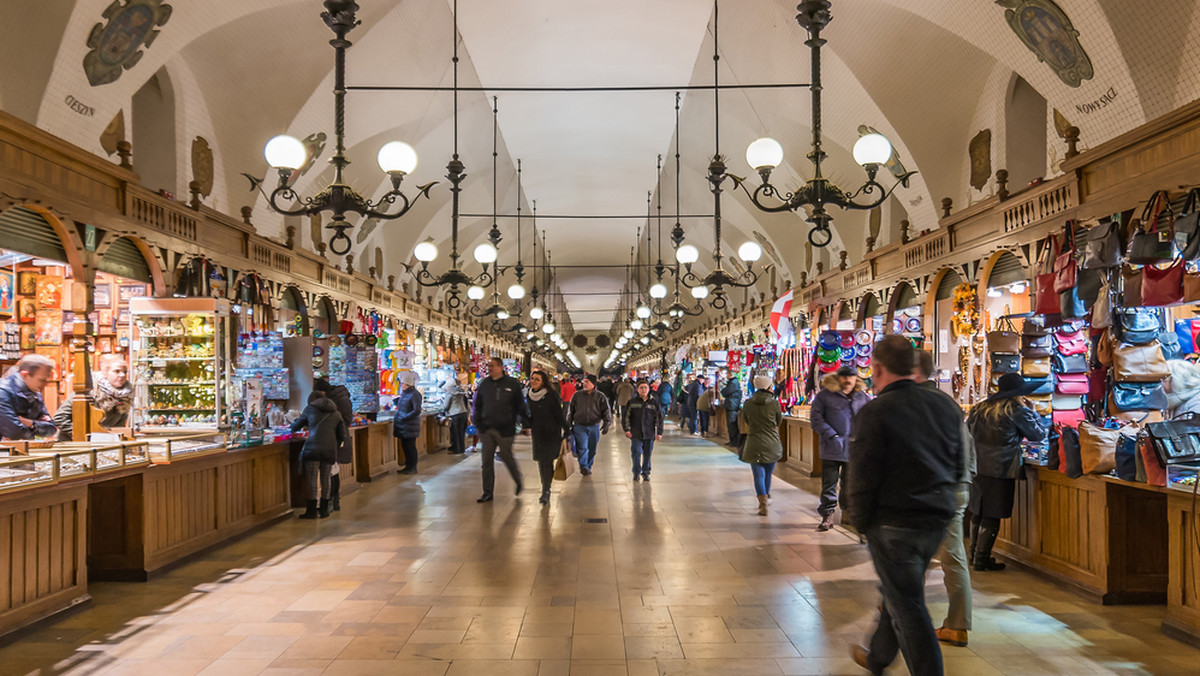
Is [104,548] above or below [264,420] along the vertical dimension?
below

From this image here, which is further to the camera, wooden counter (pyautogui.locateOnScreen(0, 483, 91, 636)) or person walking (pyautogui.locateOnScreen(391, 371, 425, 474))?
person walking (pyautogui.locateOnScreen(391, 371, 425, 474))

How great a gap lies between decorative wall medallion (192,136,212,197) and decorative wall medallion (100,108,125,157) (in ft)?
3.70

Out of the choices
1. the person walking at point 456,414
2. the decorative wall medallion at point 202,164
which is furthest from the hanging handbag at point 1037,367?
the person walking at point 456,414

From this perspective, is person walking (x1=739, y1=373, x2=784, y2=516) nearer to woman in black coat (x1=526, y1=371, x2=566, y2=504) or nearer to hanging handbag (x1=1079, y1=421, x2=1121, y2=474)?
woman in black coat (x1=526, y1=371, x2=566, y2=504)

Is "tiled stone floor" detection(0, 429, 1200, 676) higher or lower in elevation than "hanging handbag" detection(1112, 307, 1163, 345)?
lower

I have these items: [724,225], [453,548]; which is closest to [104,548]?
[453,548]

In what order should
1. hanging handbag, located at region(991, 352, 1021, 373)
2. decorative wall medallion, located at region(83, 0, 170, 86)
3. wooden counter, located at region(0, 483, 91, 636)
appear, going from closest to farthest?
wooden counter, located at region(0, 483, 91, 636)
hanging handbag, located at region(991, 352, 1021, 373)
decorative wall medallion, located at region(83, 0, 170, 86)

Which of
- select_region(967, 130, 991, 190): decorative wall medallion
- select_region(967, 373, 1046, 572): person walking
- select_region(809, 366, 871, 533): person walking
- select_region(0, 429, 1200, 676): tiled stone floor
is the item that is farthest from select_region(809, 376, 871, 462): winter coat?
select_region(967, 130, 991, 190): decorative wall medallion

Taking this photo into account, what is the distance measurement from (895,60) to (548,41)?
5.14 meters

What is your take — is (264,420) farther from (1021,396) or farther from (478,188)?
(478,188)

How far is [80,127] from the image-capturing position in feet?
22.4

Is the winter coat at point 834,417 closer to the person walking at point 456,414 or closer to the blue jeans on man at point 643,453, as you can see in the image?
the blue jeans on man at point 643,453

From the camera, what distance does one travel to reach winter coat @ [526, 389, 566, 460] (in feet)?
30.6

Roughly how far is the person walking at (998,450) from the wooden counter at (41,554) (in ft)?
18.9
